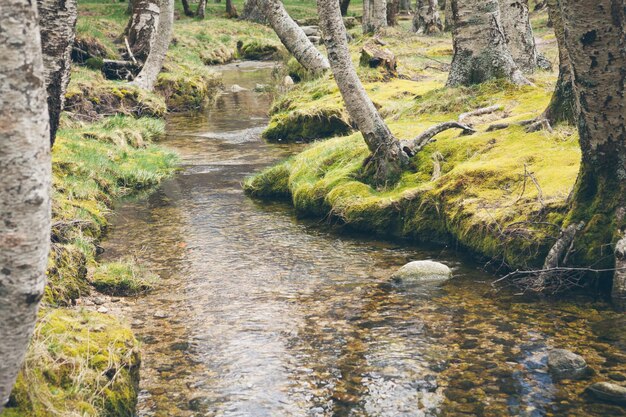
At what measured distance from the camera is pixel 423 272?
26.3ft

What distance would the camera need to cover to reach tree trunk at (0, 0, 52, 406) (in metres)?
3.24

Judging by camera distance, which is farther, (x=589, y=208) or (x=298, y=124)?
(x=298, y=124)

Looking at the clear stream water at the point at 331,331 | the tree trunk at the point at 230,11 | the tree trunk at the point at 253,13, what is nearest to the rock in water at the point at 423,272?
the clear stream water at the point at 331,331

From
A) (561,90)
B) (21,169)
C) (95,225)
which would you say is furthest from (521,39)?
(21,169)

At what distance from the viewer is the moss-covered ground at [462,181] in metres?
8.00

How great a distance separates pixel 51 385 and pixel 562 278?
481 centimetres

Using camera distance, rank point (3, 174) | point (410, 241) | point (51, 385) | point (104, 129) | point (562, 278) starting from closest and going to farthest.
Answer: point (3, 174), point (51, 385), point (562, 278), point (410, 241), point (104, 129)

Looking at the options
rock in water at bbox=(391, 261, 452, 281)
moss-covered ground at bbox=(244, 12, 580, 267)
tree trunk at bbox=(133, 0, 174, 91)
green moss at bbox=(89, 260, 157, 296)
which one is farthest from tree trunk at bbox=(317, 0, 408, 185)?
tree trunk at bbox=(133, 0, 174, 91)

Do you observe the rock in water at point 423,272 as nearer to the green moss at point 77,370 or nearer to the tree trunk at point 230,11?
the green moss at point 77,370

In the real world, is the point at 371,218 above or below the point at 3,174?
below

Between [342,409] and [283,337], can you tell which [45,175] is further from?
[283,337]

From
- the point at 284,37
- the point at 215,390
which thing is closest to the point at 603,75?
the point at 215,390

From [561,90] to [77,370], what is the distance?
278 inches

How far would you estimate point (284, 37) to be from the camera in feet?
67.9
